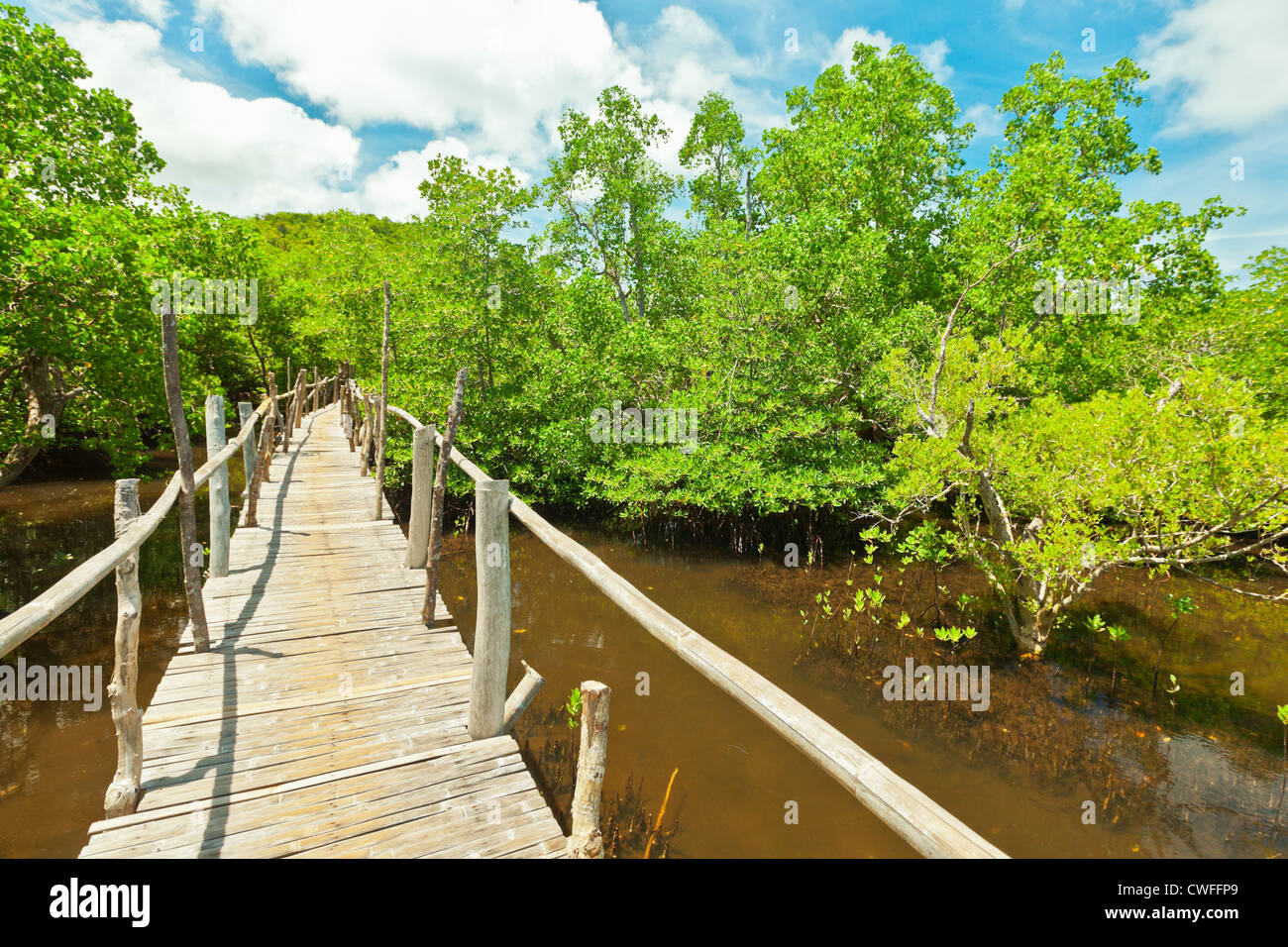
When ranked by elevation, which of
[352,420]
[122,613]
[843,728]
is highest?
[352,420]

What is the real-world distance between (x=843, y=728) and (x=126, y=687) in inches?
276

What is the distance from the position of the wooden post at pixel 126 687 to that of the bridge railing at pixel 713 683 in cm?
177

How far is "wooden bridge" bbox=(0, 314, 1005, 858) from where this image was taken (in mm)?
1989

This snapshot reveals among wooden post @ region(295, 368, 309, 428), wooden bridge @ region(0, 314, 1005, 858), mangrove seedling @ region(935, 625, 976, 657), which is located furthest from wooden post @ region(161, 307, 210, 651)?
wooden post @ region(295, 368, 309, 428)

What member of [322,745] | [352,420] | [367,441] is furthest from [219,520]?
[352,420]

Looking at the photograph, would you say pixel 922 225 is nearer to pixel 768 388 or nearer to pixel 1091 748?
pixel 768 388

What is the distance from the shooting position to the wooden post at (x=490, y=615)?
11.5ft

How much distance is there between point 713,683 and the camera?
2.02 metres

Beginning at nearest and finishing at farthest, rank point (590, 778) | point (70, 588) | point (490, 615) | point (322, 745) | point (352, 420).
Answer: point (70, 588) → point (590, 778) → point (322, 745) → point (490, 615) → point (352, 420)

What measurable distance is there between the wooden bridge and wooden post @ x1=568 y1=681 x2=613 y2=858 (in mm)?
10

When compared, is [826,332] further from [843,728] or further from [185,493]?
[185,493]

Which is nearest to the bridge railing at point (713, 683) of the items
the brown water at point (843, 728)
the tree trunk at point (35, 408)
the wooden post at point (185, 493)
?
the wooden post at point (185, 493)
